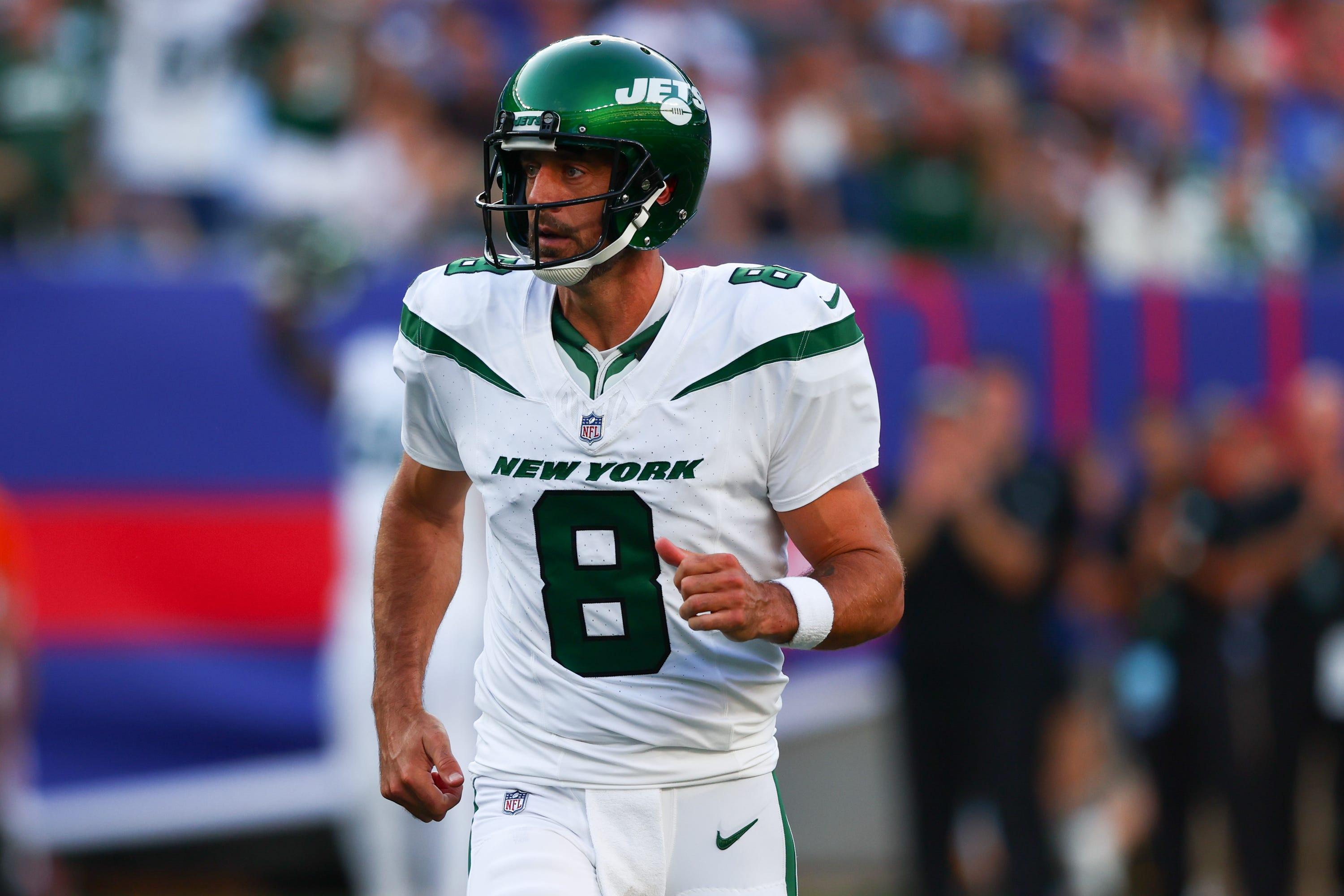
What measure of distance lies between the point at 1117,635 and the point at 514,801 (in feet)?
17.8

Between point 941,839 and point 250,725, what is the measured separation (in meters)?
2.66

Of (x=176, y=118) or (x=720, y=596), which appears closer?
(x=720, y=596)

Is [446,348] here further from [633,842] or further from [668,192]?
[633,842]

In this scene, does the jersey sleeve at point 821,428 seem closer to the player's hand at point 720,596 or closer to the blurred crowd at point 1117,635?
the player's hand at point 720,596

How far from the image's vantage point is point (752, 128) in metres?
8.93

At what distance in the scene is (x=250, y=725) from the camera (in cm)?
713

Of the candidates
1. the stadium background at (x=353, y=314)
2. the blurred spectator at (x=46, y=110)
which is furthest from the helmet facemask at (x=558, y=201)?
the blurred spectator at (x=46, y=110)

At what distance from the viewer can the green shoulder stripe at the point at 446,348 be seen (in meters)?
3.07

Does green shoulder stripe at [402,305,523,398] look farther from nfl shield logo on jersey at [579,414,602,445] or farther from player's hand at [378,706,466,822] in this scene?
player's hand at [378,706,466,822]

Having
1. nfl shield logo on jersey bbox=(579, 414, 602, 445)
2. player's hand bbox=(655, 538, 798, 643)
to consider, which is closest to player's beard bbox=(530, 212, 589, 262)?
nfl shield logo on jersey bbox=(579, 414, 602, 445)

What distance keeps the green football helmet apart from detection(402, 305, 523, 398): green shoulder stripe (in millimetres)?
153

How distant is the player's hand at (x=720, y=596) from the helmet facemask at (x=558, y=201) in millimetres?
551

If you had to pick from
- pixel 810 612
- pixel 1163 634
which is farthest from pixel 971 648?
pixel 810 612

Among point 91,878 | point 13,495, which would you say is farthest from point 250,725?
point 13,495
